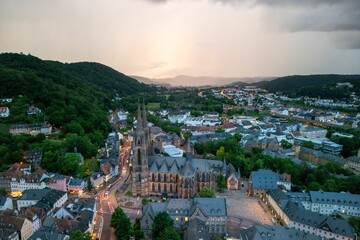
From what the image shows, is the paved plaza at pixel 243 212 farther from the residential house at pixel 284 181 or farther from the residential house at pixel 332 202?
the residential house at pixel 284 181

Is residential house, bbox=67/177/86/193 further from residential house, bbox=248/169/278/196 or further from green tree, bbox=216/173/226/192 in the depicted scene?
residential house, bbox=248/169/278/196

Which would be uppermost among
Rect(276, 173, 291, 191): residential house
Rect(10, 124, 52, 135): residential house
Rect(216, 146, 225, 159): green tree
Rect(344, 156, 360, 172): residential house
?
Rect(10, 124, 52, 135): residential house

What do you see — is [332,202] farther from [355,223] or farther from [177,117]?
[177,117]

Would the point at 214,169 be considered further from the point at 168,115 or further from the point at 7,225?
the point at 168,115

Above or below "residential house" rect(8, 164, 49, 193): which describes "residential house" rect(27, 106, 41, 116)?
above

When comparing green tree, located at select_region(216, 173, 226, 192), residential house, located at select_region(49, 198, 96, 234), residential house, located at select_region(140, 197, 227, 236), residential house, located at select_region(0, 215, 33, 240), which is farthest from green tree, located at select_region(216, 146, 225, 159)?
residential house, located at select_region(0, 215, 33, 240)
